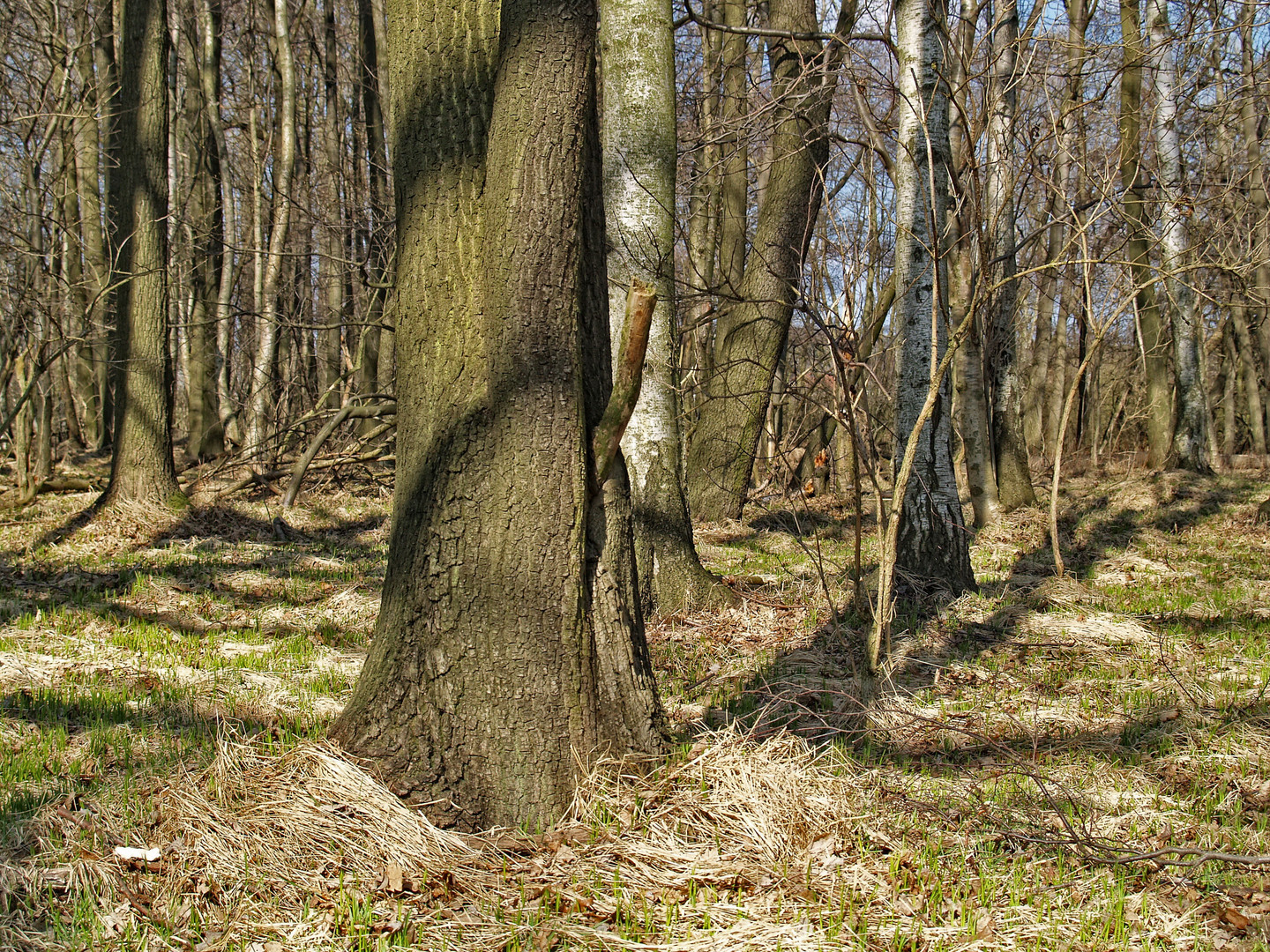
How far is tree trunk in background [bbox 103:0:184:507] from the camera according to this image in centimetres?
1019

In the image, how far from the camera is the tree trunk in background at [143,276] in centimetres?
1019

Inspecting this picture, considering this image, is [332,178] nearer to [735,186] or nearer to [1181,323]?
[735,186]

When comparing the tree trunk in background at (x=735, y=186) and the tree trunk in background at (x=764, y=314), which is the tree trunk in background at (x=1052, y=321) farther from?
the tree trunk in background at (x=735, y=186)

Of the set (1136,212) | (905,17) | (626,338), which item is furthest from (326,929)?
(1136,212)

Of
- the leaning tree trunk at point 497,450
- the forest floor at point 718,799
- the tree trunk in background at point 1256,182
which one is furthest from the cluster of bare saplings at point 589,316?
the tree trunk in background at point 1256,182

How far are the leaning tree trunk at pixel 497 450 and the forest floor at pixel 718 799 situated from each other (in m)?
0.23

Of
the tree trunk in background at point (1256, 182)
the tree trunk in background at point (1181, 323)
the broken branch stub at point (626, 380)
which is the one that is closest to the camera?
the broken branch stub at point (626, 380)

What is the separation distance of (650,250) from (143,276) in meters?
6.71

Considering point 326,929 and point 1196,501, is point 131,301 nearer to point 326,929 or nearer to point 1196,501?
point 326,929

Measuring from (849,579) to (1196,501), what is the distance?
8.09 meters

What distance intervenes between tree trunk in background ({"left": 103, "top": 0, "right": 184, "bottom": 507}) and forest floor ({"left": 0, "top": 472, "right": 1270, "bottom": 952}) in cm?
341

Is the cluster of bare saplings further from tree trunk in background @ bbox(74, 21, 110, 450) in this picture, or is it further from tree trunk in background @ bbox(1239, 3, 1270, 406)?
tree trunk in background @ bbox(1239, 3, 1270, 406)

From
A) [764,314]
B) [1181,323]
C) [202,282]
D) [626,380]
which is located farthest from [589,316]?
[202,282]

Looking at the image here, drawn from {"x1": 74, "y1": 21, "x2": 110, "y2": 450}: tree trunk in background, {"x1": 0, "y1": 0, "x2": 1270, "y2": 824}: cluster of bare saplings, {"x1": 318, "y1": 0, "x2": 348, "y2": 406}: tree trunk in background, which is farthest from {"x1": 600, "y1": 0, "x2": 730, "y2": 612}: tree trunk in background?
{"x1": 318, "y1": 0, "x2": 348, "y2": 406}: tree trunk in background
